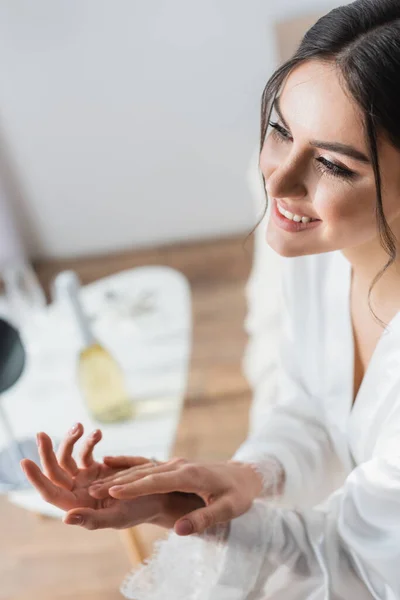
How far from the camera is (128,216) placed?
8.46 feet

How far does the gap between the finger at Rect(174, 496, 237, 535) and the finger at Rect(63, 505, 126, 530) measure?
0.24 feet

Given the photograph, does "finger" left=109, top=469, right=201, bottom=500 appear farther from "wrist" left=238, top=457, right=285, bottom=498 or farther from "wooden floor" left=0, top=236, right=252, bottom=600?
"wooden floor" left=0, top=236, right=252, bottom=600

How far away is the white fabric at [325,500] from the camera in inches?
36.2

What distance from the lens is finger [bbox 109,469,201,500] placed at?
864 millimetres

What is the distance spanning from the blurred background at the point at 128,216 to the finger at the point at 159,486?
43 cm

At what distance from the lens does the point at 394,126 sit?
73 cm

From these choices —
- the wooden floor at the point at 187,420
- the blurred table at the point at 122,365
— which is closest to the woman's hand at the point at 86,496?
the blurred table at the point at 122,365

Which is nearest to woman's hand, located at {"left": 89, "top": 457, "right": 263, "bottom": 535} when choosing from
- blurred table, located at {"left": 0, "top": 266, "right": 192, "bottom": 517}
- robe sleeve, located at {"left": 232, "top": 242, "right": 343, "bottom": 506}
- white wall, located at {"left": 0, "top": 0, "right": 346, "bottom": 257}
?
robe sleeve, located at {"left": 232, "top": 242, "right": 343, "bottom": 506}

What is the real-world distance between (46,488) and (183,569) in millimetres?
227

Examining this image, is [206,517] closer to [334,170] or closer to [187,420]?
[334,170]

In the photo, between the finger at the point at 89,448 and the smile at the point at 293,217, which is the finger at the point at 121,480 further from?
the smile at the point at 293,217

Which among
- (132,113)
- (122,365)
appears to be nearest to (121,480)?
(122,365)

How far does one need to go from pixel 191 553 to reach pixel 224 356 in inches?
46.8

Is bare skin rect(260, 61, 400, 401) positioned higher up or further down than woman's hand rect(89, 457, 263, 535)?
higher up
